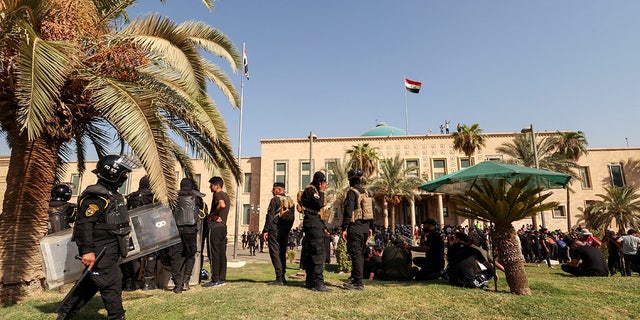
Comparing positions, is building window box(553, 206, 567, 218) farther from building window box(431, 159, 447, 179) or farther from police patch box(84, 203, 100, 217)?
police patch box(84, 203, 100, 217)

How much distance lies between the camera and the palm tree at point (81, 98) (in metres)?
4.57

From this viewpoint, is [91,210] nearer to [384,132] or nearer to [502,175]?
[502,175]

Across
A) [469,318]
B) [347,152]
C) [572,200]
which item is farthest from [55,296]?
[572,200]

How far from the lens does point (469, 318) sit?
13.0ft

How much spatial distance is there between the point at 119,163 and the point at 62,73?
1718 mm

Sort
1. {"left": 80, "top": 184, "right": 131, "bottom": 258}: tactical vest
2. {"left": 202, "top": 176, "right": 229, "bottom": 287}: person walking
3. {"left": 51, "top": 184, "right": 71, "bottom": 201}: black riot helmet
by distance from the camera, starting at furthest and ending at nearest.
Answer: {"left": 51, "top": 184, "right": 71, "bottom": 201}: black riot helmet → {"left": 202, "top": 176, "right": 229, "bottom": 287}: person walking → {"left": 80, "top": 184, "right": 131, "bottom": 258}: tactical vest

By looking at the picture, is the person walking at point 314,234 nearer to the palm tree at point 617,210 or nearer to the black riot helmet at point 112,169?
the black riot helmet at point 112,169

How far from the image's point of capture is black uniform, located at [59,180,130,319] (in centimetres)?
351

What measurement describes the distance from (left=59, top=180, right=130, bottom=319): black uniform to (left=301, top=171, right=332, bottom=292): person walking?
8.47 feet

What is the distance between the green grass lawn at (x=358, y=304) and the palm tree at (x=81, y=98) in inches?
57.5

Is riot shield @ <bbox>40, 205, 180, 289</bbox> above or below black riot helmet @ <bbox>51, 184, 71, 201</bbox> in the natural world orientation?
below

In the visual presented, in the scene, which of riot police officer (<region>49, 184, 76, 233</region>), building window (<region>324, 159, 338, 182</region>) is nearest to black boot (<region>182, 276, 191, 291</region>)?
riot police officer (<region>49, 184, 76, 233</region>)

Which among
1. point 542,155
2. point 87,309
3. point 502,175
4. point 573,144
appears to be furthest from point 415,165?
point 87,309

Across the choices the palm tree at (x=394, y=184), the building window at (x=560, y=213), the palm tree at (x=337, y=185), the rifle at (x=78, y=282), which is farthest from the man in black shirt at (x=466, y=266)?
the building window at (x=560, y=213)
